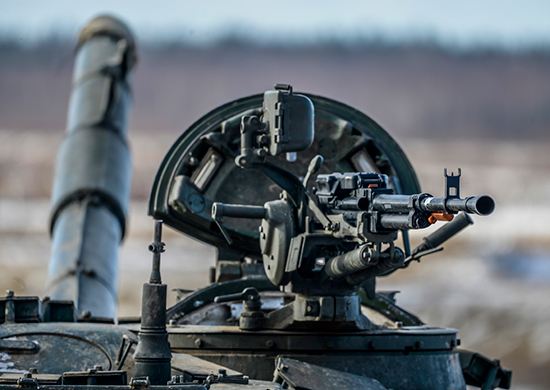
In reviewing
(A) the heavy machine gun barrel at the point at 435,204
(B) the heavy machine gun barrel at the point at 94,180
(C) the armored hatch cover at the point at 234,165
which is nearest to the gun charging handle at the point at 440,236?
(A) the heavy machine gun barrel at the point at 435,204

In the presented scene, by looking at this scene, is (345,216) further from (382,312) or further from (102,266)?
(102,266)

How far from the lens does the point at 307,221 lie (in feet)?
26.7

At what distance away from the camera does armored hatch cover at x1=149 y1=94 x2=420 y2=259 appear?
1031 cm

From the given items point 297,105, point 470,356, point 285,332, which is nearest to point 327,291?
point 285,332

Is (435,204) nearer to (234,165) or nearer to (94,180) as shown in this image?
(234,165)

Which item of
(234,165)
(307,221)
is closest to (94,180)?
(234,165)

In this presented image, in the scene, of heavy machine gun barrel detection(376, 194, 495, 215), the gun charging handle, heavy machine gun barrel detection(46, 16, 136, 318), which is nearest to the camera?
heavy machine gun barrel detection(376, 194, 495, 215)

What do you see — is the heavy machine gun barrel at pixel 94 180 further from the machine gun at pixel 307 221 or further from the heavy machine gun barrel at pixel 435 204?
the heavy machine gun barrel at pixel 435 204

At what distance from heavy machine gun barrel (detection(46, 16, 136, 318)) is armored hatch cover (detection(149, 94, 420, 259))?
2613mm

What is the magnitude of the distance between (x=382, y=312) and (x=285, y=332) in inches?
79.0

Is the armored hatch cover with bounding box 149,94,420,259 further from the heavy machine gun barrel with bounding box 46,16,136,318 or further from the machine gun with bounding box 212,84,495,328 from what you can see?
the heavy machine gun barrel with bounding box 46,16,136,318

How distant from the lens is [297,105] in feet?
27.6

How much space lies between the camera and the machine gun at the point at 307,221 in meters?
7.78

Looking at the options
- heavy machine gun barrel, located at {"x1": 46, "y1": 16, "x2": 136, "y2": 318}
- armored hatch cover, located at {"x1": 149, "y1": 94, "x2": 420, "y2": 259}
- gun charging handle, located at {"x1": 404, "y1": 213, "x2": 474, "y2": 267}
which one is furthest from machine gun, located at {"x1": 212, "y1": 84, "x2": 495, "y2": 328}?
heavy machine gun barrel, located at {"x1": 46, "y1": 16, "x2": 136, "y2": 318}
